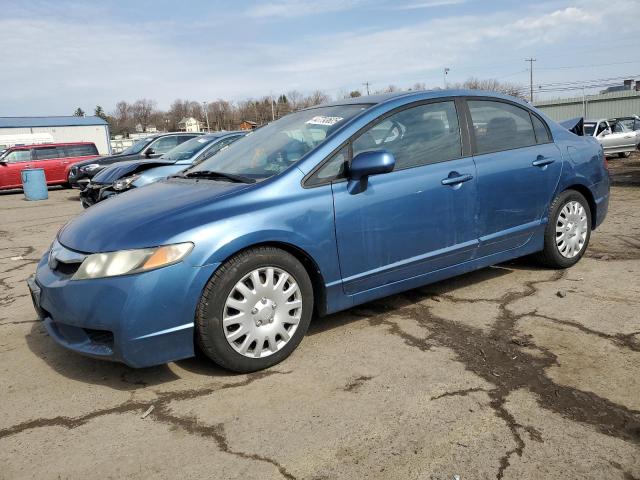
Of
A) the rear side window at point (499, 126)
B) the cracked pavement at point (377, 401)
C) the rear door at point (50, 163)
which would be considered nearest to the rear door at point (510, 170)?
the rear side window at point (499, 126)

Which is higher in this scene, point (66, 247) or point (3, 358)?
point (66, 247)

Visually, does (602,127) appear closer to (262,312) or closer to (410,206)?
(410,206)

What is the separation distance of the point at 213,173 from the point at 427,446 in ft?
7.73

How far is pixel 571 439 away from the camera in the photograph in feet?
7.47

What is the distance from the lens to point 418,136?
372 centimetres

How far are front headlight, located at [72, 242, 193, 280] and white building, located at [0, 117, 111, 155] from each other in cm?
4946

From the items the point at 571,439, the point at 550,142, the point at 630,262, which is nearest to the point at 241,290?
the point at 571,439

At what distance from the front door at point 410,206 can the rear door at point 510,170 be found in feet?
0.54

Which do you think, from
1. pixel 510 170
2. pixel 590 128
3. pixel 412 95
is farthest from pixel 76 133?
pixel 510 170

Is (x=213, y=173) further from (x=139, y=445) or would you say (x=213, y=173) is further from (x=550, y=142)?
(x=550, y=142)

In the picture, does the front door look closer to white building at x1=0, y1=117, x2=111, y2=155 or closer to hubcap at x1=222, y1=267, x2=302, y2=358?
hubcap at x1=222, y1=267, x2=302, y2=358

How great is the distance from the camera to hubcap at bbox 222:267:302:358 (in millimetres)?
2916

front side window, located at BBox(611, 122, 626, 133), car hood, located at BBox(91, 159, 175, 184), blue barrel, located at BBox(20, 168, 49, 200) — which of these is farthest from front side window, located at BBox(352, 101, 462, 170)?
front side window, located at BBox(611, 122, 626, 133)

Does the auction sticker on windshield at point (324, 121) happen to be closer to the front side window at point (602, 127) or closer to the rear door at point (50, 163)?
the rear door at point (50, 163)
